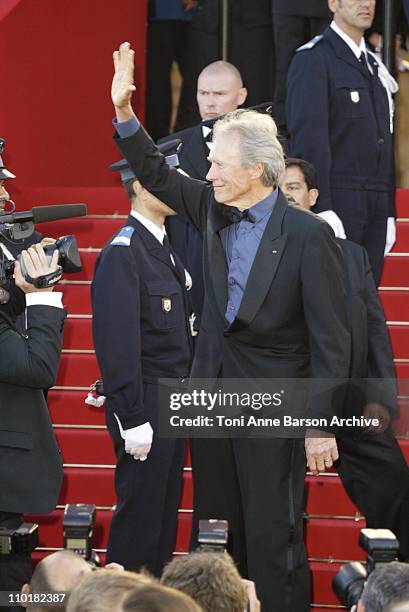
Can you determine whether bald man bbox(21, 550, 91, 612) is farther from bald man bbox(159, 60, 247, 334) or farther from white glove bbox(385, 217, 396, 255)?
white glove bbox(385, 217, 396, 255)

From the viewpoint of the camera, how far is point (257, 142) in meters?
3.87

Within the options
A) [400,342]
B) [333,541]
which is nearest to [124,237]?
[333,541]

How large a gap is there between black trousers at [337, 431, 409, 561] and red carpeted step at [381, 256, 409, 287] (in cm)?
201

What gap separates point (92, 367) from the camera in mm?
6051

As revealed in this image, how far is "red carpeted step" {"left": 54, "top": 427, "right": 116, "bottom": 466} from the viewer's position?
571 cm

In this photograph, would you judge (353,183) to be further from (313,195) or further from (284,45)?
(284,45)

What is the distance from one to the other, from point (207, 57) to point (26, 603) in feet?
18.8

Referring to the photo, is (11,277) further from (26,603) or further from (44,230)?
(44,230)

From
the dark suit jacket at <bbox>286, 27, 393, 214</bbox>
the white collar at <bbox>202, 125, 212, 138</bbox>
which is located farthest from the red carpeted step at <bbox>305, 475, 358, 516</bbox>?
the white collar at <bbox>202, 125, 212, 138</bbox>

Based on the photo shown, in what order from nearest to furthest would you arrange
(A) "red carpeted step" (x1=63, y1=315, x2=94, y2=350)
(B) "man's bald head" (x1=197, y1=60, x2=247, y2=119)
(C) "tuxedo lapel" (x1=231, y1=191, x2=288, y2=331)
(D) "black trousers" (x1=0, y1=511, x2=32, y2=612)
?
1. (C) "tuxedo lapel" (x1=231, y1=191, x2=288, y2=331)
2. (D) "black trousers" (x1=0, y1=511, x2=32, y2=612)
3. (B) "man's bald head" (x1=197, y1=60, x2=247, y2=119)
4. (A) "red carpeted step" (x1=63, y1=315, x2=94, y2=350)

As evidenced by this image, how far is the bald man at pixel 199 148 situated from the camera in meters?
5.56

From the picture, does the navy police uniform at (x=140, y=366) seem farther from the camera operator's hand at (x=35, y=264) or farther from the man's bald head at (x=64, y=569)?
the man's bald head at (x=64, y=569)

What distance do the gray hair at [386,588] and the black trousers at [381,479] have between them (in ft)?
6.42

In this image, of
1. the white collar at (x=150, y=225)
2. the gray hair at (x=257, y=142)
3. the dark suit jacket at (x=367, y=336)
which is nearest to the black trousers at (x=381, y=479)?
the dark suit jacket at (x=367, y=336)
